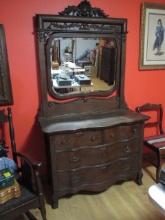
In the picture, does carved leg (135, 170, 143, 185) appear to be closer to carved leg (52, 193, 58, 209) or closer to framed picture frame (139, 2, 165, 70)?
carved leg (52, 193, 58, 209)

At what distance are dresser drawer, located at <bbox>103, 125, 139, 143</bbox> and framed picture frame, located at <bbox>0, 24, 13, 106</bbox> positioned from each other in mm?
977

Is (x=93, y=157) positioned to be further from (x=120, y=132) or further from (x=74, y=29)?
(x=74, y=29)

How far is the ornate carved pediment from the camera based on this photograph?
82.7 inches

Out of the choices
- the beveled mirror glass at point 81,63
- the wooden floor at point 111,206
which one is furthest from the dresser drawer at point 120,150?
the beveled mirror glass at point 81,63

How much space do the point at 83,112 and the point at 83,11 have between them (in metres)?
1.00

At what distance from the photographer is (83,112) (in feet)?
7.90

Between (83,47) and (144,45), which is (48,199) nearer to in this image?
(83,47)

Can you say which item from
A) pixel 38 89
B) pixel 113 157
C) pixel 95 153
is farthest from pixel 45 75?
pixel 113 157

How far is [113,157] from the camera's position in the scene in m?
2.28

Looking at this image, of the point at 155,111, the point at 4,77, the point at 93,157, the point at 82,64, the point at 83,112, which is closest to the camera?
the point at 4,77

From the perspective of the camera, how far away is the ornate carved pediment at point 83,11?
2100 millimetres

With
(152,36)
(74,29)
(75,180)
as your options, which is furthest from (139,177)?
(74,29)

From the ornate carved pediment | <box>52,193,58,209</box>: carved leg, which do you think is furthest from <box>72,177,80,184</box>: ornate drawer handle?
the ornate carved pediment

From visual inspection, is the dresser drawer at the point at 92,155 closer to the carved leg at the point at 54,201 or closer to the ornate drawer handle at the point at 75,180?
the ornate drawer handle at the point at 75,180
